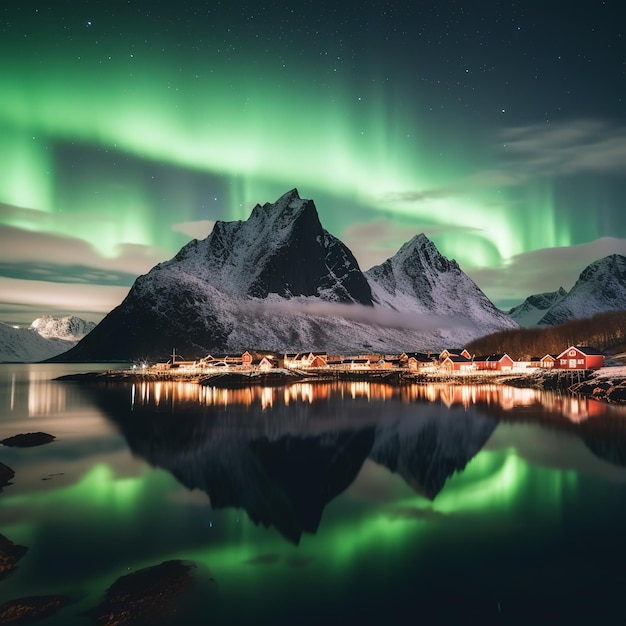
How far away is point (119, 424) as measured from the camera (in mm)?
66438

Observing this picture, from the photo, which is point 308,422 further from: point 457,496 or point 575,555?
point 575,555

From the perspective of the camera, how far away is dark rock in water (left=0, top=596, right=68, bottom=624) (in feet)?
52.7

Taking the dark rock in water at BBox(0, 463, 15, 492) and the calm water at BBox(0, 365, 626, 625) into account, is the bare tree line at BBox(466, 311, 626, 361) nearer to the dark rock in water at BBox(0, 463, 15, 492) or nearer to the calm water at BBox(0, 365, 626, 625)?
the calm water at BBox(0, 365, 626, 625)

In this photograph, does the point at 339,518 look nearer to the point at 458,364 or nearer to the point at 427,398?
the point at 427,398

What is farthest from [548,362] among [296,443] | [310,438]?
[296,443]

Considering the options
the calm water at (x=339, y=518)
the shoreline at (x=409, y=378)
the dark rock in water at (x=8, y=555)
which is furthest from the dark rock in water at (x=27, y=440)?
the shoreline at (x=409, y=378)

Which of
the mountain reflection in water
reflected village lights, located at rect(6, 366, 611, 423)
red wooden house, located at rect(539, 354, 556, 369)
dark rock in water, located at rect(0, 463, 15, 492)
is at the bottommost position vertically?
reflected village lights, located at rect(6, 366, 611, 423)

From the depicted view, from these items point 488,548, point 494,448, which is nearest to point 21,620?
point 488,548

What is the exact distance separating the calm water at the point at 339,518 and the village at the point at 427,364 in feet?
216

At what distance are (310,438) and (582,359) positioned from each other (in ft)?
304

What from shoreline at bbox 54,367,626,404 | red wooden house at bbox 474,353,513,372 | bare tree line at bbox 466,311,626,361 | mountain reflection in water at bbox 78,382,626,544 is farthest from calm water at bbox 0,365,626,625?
bare tree line at bbox 466,311,626,361

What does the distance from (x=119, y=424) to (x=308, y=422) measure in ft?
82.1

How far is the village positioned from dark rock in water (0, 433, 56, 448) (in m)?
104

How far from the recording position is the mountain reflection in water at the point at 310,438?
3319cm
